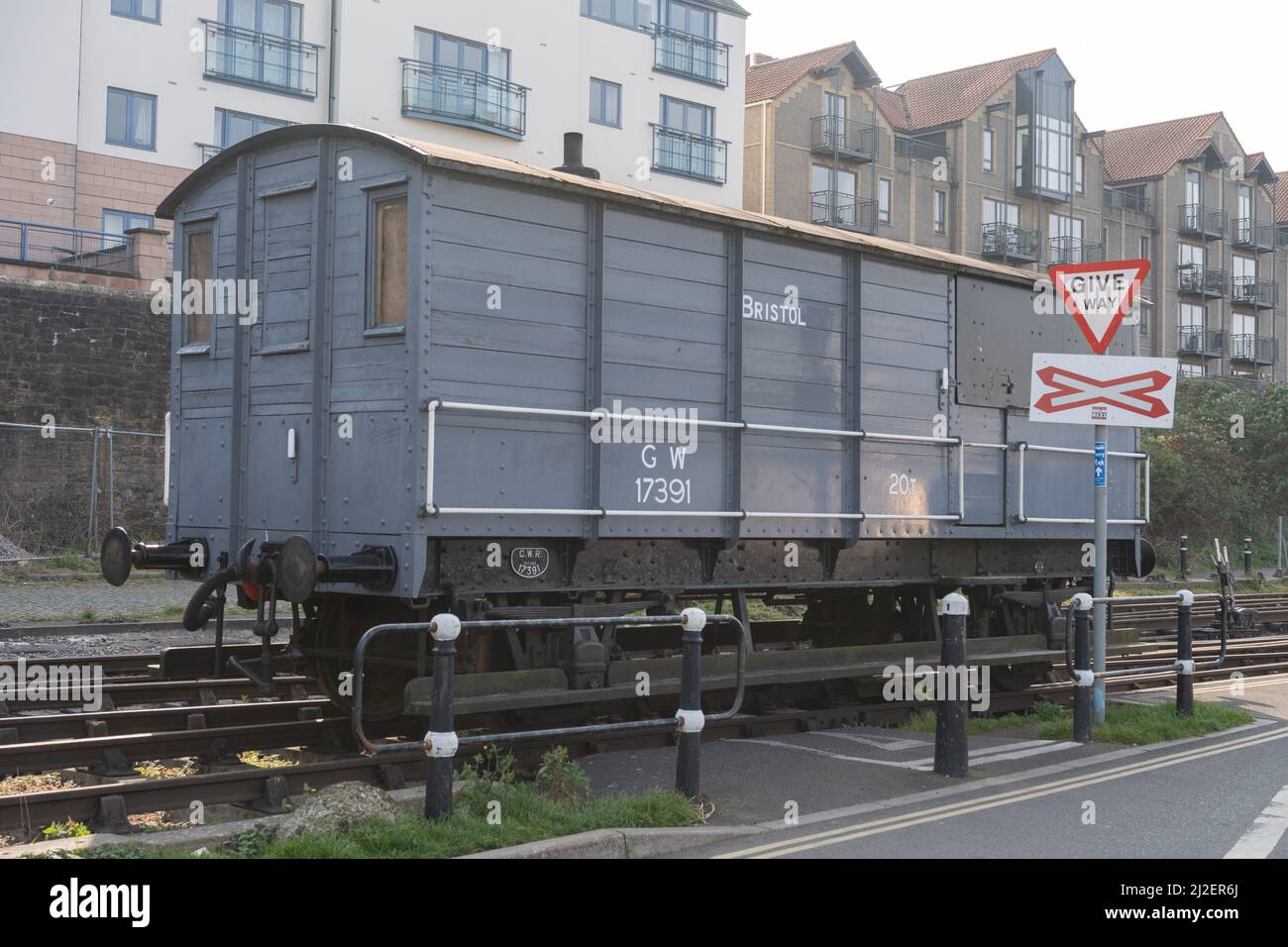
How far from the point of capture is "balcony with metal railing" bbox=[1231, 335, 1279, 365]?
63375 millimetres

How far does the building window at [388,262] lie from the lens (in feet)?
27.9

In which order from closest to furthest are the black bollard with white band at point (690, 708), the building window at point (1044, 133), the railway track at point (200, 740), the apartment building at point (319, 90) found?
the railway track at point (200, 740) → the black bollard with white band at point (690, 708) → the apartment building at point (319, 90) → the building window at point (1044, 133)

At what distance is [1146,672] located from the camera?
1299 centimetres

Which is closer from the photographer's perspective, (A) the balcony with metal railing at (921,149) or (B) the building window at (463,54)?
(B) the building window at (463,54)

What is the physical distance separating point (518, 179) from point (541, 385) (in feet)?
4.35

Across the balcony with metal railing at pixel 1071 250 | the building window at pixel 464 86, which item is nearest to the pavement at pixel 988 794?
the building window at pixel 464 86

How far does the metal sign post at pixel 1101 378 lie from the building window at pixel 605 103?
31.0 metres

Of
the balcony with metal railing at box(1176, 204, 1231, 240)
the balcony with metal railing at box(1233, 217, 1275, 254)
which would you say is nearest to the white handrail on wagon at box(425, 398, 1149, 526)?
the balcony with metal railing at box(1176, 204, 1231, 240)

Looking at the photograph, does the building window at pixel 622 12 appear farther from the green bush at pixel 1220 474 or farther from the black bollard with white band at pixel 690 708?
the black bollard with white band at pixel 690 708

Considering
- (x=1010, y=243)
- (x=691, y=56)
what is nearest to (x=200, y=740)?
(x=691, y=56)
